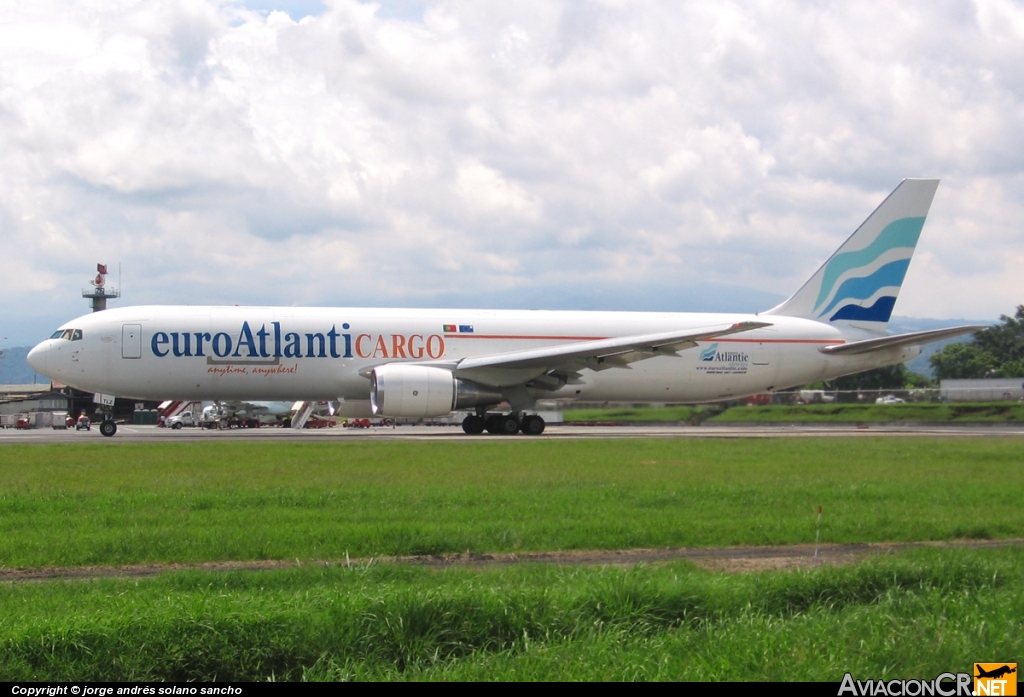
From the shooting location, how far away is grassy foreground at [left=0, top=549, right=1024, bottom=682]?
6.00 metres

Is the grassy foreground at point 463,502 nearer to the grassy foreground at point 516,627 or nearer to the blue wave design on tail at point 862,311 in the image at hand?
the grassy foreground at point 516,627

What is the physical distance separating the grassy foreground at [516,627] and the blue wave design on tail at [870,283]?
26377 mm

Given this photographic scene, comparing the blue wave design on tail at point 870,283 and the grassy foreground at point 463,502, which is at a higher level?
the blue wave design on tail at point 870,283

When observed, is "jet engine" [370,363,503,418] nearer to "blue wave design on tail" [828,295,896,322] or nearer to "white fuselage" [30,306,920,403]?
"white fuselage" [30,306,920,403]

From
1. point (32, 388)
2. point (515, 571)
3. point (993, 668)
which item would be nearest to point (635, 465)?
point (515, 571)

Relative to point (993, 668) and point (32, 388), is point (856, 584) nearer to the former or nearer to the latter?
point (993, 668)

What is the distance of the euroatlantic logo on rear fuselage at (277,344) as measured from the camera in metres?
27.5

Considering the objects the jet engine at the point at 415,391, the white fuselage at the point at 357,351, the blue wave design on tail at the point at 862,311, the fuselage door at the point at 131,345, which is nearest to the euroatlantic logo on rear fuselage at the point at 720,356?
the white fuselage at the point at 357,351

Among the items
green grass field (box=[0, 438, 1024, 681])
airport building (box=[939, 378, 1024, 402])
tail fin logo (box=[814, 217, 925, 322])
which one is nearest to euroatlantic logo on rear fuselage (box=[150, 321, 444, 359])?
green grass field (box=[0, 438, 1024, 681])

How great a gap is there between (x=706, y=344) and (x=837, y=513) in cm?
2044

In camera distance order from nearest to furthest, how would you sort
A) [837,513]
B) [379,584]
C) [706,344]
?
1. [379,584]
2. [837,513]
3. [706,344]

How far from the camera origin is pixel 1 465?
55.1 ft

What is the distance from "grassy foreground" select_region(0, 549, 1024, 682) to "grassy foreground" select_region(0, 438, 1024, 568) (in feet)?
5.47

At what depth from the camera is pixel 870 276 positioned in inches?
1298
